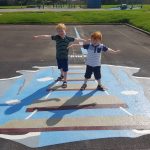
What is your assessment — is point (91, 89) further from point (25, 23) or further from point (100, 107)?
point (25, 23)

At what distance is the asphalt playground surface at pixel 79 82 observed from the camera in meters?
6.66

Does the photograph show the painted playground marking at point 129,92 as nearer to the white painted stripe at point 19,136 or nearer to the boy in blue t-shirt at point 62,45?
the boy in blue t-shirt at point 62,45

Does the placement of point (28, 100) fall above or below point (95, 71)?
below

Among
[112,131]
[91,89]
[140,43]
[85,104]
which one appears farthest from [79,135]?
[140,43]

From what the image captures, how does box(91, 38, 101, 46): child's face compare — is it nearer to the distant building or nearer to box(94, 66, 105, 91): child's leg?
box(94, 66, 105, 91): child's leg

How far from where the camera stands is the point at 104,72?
12148 millimetres

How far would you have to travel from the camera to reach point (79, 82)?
10.7 m

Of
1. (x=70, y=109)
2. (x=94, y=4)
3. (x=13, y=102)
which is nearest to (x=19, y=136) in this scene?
(x=70, y=109)

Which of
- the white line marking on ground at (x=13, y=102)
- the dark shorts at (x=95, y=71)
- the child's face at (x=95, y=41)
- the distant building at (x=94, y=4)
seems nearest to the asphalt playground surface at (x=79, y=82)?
the white line marking on ground at (x=13, y=102)

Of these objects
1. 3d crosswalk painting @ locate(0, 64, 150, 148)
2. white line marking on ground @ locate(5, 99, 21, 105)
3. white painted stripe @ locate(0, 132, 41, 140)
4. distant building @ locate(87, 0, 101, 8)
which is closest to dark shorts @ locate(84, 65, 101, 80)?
3d crosswalk painting @ locate(0, 64, 150, 148)

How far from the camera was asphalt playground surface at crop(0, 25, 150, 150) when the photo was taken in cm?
666

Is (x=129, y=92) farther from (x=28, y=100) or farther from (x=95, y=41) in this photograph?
(x=28, y=100)

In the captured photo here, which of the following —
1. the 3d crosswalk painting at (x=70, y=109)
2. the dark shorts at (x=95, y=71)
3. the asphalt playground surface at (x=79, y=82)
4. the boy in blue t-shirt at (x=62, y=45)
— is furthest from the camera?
the boy in blue t-shirt at (x=62, y=45)

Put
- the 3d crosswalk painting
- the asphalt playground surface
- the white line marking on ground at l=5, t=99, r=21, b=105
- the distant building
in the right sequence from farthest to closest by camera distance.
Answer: the distant building < the white line marking on ground at l=5, t=99, r=21, b=105 < the 3d crosswalk painting < the asphalt playground surface
